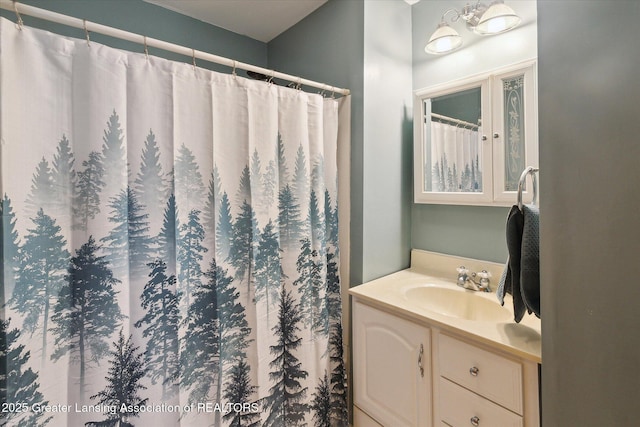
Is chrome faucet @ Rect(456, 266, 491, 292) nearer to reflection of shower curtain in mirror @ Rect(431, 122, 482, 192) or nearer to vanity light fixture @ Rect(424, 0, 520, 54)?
reflection of shower curtain in mirror @ Rect(431, 122, 482, 192)

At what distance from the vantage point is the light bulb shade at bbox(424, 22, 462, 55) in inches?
54.1

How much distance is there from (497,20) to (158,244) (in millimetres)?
1722

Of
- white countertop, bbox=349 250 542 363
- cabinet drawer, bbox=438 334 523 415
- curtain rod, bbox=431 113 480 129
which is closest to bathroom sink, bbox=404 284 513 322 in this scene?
white countertop, bbox=349 250 542 363

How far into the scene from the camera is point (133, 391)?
3.30 ft

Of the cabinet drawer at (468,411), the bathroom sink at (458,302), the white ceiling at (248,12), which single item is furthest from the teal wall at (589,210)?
the white ceiling at (248,12)

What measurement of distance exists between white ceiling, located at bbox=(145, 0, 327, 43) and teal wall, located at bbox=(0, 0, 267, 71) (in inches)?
2.3

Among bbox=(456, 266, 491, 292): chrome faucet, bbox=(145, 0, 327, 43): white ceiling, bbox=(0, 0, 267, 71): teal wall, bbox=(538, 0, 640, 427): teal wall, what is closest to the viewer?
bbox=(538, 0, 640, 427): teal wall

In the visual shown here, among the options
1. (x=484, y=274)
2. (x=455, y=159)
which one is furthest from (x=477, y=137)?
(x=484, y=274)

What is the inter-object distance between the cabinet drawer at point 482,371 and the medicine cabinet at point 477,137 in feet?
2.41

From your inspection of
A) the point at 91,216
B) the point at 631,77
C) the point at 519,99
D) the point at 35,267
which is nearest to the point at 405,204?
the point at 519,99

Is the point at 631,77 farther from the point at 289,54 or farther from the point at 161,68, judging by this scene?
the point at 289,54

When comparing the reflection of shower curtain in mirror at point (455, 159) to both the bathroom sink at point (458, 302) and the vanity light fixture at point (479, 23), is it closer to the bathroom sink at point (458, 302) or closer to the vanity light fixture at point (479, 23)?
the vanity light fixture at point (479, 23)

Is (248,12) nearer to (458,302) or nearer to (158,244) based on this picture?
(158,244)

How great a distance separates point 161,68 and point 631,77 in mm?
1276
